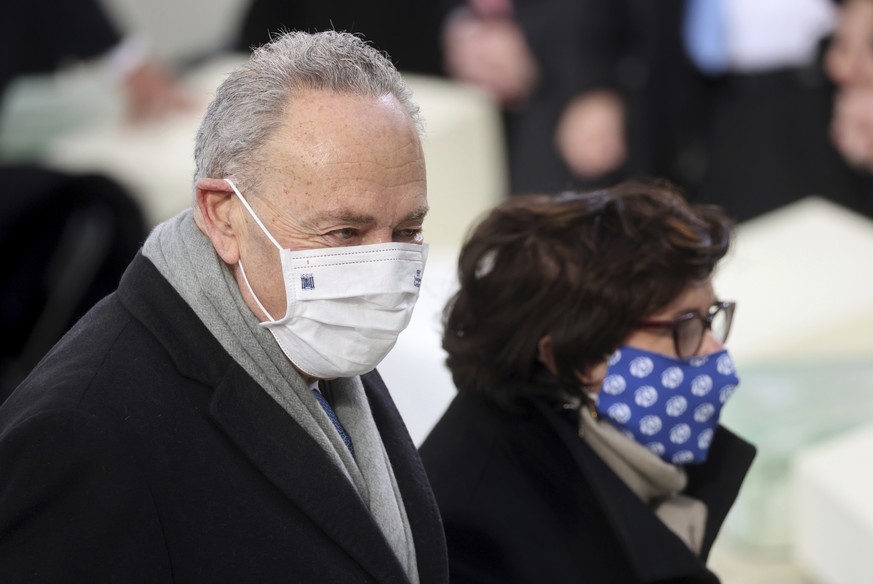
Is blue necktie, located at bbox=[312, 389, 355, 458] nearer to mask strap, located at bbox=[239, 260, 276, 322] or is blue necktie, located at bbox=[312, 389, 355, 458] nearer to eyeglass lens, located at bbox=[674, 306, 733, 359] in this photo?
mask strap, located at bbox=[239, 260, 276, 322]

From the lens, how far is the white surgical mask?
1724 millimetres

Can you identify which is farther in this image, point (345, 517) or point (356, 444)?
point (356, 444)

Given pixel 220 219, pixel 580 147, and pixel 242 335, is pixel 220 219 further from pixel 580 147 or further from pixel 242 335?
pixel 580 147

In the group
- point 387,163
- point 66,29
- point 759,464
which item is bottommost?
point 759,464

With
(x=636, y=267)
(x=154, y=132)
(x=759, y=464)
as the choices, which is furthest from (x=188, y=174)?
(x=636, y=267)

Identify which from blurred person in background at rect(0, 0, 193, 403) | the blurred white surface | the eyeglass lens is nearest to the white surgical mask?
the eyeglass lens

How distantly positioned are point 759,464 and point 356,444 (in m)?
1.62

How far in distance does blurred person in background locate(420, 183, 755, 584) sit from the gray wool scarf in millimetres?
518

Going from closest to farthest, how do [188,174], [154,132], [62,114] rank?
1. [188,174]
2. [154,132]
3. [62,114]

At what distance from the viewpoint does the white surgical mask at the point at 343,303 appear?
67.9 inches

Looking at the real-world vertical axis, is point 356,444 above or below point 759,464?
above

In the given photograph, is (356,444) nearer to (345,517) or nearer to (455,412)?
(345,517)

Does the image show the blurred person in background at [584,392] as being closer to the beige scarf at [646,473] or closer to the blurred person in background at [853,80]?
the beige scarf at [646,473]

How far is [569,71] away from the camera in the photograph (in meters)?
6.28
